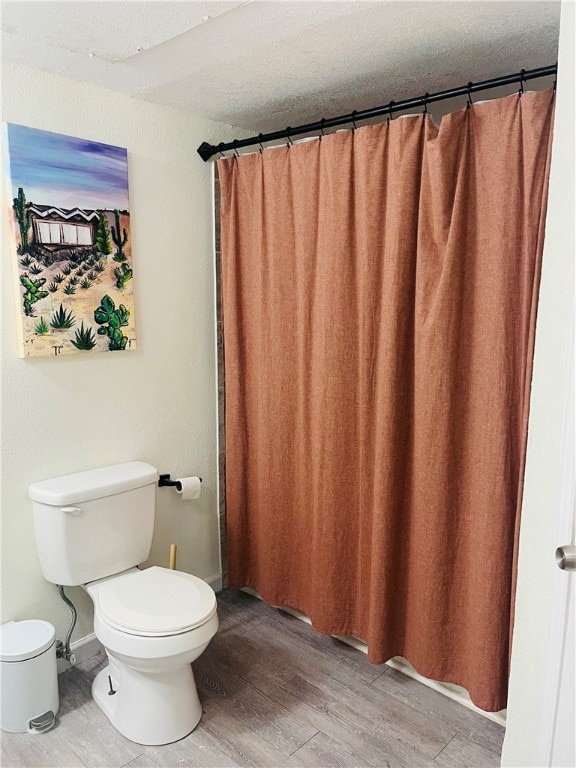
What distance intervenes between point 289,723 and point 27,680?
2.95 ft

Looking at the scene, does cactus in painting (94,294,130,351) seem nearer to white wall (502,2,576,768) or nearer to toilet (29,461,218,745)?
toilet (29,461,218,745)

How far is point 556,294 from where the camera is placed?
4.24ft

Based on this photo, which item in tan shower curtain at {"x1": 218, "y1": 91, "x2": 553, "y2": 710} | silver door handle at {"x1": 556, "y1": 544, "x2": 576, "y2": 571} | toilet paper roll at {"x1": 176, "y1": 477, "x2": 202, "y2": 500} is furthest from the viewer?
toilet paper roll at {"x1": 176, "y1": 477, "x2": 202, "y2": 500}

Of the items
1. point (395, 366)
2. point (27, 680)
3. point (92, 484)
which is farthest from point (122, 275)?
point (27, 680)

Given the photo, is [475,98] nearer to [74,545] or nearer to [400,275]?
[400,275]

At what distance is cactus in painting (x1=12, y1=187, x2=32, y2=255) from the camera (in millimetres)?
2000

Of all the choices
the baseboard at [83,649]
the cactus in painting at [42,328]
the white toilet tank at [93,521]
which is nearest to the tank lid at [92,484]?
the white toilet tank at [93,521]

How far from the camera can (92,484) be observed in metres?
2.15

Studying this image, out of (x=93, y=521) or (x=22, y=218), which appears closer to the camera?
(x=22, y=218)

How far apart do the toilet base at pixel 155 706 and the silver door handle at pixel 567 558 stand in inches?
52.4

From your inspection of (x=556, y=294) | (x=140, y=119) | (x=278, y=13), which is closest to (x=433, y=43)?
(x=278, y=13)

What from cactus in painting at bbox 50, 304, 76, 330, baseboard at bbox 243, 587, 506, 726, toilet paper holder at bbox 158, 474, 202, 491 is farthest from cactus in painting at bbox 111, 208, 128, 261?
baseboard at bbox 243, 587, 506, 726

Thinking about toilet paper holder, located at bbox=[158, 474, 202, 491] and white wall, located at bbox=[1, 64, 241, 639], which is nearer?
white wall, located at bbox=[1, 64, 241, 639]

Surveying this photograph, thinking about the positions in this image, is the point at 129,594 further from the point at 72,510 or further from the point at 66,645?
the point at 66,645
